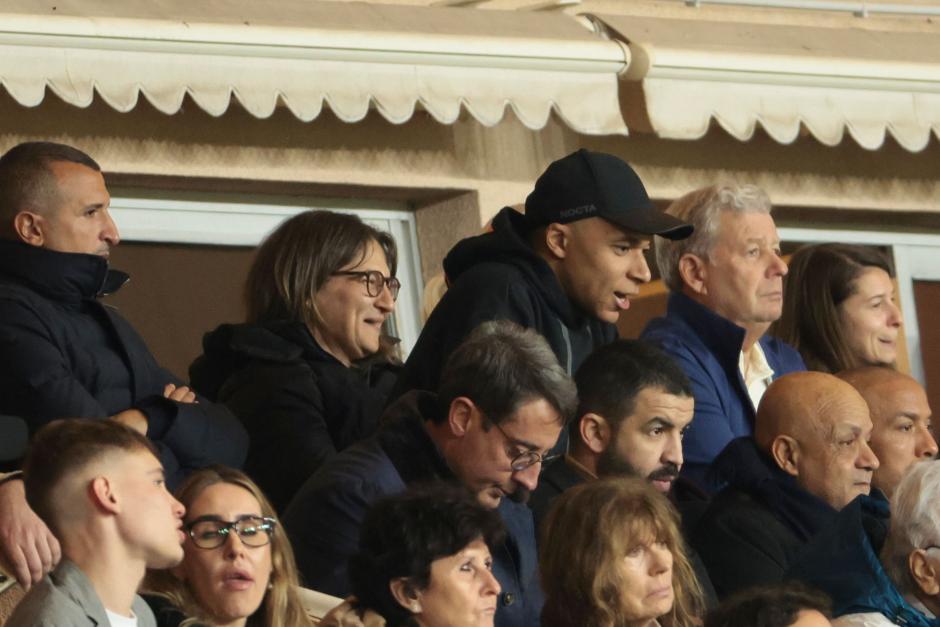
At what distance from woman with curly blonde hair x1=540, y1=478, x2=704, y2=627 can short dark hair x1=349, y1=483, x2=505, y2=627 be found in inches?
16.1

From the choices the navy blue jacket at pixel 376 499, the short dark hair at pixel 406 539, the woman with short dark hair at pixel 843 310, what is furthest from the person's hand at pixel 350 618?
the woman with short dark hair at pixel 843 310

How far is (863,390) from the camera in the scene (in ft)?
29.4

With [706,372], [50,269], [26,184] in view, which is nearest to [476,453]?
[50,269]

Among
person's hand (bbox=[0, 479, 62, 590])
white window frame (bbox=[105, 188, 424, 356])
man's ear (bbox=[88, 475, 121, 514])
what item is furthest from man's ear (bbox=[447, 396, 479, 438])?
white window frame (bbox=[105, 188, 424, 356])

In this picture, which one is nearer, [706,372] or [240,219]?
[706,372]

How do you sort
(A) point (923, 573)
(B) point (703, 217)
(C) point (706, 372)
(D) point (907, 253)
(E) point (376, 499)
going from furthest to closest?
(D) point (907, 253) → (B) point (703, 217) → (C) point (706, 372) → (A) point (923, 573) → (E) point (376, 499)

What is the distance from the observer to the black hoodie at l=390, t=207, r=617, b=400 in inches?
324

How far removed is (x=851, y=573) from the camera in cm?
734

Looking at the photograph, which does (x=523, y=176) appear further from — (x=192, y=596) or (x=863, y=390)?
(x=192, y=596)

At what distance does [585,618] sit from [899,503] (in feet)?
3.18

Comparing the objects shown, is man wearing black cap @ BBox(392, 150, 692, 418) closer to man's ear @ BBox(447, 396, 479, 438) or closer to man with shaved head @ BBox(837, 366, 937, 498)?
man's ear @ BBox(447, 396, 479, 438)

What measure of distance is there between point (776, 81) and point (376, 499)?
4.48m

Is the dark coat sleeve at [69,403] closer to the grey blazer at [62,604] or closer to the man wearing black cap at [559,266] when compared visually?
the man wearing black cap at [559,266]

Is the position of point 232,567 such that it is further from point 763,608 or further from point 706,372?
point 706,372
